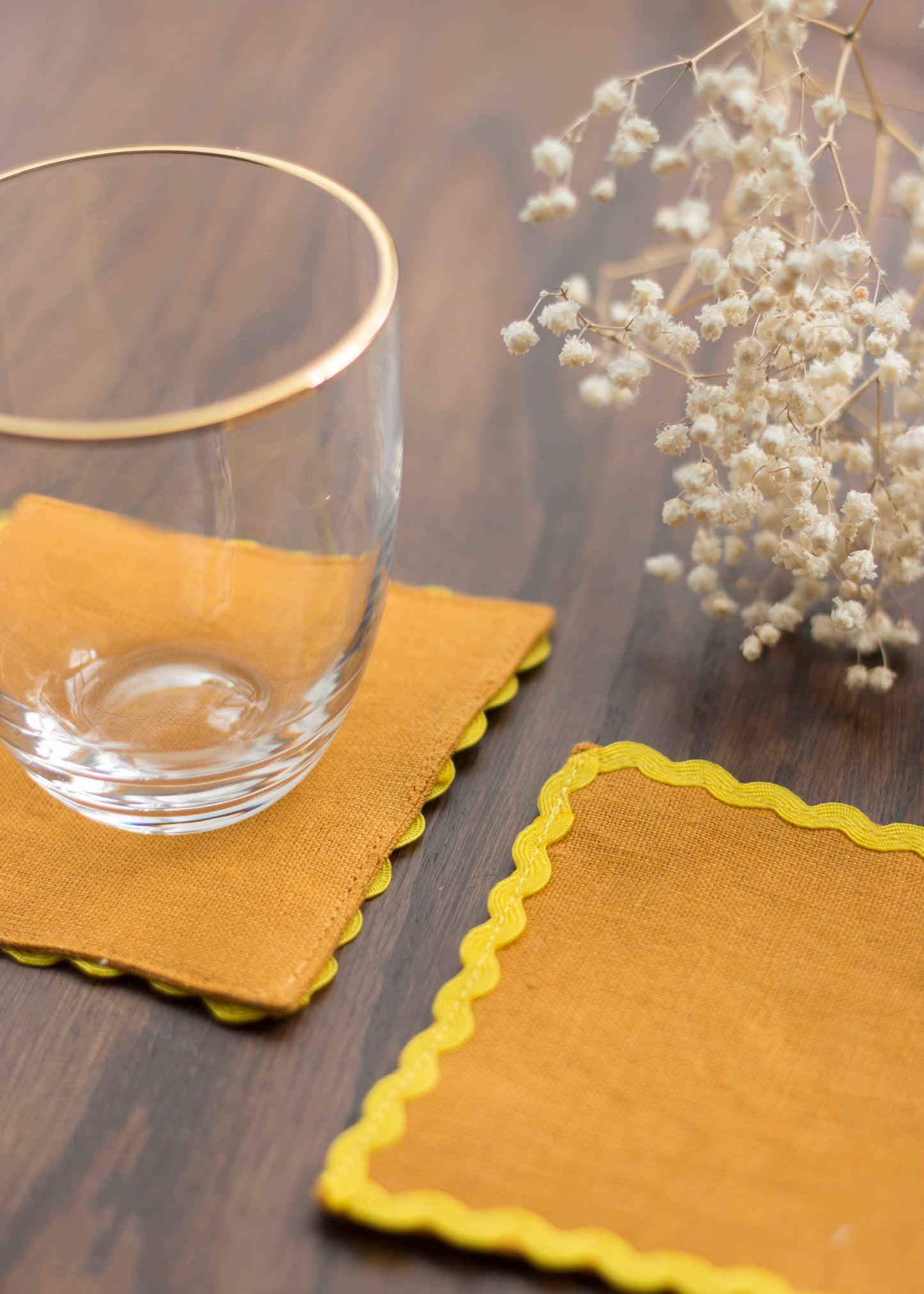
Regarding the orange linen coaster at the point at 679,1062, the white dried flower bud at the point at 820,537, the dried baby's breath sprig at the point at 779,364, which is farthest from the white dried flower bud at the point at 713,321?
the orange linen coaster at the point at 679,1062

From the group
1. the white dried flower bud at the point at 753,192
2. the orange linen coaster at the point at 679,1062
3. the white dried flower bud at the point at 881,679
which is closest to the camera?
the orange linen coaster at the point at 679,1062

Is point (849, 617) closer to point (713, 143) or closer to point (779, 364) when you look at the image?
point (779, 364)

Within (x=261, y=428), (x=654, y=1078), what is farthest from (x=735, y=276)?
(x=654, y=1078)

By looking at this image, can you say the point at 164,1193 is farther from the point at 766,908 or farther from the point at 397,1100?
the point at 766,908

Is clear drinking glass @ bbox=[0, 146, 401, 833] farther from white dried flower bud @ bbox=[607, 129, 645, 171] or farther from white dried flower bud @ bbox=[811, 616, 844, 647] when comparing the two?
white dried flower bud @ bbox=[811, 616, 844, 647]

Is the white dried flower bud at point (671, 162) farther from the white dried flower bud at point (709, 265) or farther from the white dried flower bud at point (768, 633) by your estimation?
the white dried flower bud at point (768, 633)

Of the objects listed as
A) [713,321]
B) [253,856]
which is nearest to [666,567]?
[713,321]
